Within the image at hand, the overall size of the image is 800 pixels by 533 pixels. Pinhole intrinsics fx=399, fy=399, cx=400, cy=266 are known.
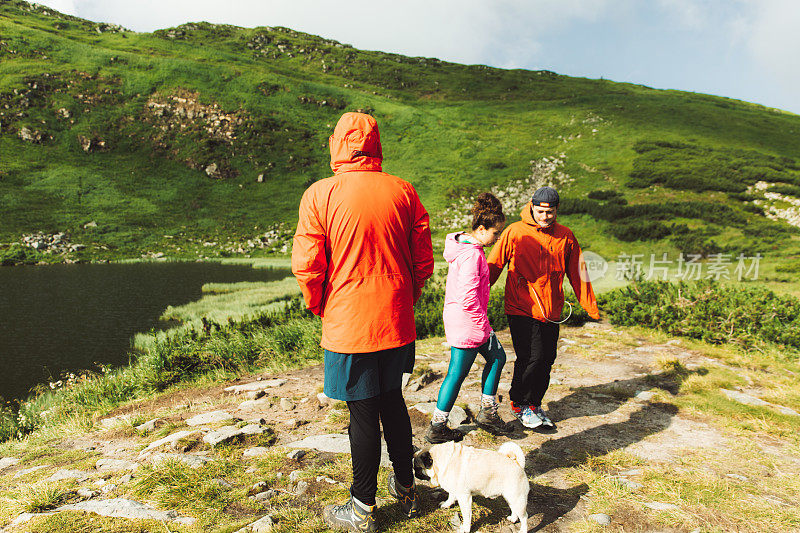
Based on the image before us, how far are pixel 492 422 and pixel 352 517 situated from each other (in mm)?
2302

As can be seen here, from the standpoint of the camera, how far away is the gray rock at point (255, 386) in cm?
675

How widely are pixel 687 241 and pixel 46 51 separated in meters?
89.0

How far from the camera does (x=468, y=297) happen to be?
425 cm

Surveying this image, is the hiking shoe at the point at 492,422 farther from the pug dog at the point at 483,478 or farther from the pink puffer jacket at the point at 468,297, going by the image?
the pug dog at the point at 483,478

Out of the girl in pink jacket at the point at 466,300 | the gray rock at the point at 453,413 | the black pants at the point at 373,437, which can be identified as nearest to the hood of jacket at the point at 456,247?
the girl in pink jacket at the point at 466,300

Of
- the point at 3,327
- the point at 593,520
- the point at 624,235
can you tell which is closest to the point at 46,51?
the point at 3,327

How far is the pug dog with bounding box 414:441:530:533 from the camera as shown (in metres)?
3.03

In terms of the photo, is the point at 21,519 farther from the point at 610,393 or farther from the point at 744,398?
the point at 744,398

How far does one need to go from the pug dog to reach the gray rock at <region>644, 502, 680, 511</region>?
1.24m

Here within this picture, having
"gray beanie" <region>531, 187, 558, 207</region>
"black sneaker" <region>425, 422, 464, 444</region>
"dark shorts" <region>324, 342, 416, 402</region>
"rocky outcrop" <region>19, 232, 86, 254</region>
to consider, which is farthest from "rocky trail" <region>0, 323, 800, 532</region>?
"rocky outcrop" <region>19, 232, 86, 254</region>


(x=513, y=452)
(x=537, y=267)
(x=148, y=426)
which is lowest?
(x=148, y=426)

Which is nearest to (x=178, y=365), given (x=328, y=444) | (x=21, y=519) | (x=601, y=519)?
(x=328, y=444)

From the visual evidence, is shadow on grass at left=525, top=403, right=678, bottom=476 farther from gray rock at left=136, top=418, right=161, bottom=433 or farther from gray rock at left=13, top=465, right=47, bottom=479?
gray rock at left=13, top=465, right=47, bottom=479

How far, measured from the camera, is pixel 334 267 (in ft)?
9.43
